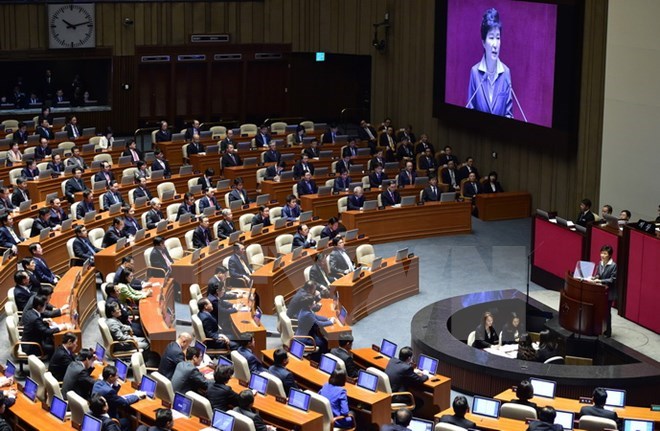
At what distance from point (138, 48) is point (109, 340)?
16346 mm

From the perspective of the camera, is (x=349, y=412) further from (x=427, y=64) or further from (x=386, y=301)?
(x=427, y=64)

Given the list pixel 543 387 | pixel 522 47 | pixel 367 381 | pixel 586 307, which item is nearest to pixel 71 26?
pixel 522 47

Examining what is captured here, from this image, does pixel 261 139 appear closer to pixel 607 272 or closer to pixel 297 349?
pixel 607 272

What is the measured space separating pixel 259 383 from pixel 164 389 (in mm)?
Result: 1071

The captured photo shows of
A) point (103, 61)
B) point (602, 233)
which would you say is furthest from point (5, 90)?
point (602, 233)

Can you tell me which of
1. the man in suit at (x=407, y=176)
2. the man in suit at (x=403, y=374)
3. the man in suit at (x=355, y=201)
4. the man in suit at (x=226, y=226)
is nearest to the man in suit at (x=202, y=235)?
the man in suit at (x=226, y=226)

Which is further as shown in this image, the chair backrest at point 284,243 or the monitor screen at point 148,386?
the chair backrest at point 284,243

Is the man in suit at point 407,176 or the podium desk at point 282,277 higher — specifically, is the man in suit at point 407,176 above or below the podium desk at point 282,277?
above

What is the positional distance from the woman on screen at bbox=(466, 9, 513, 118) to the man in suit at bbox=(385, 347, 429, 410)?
36.3 ft

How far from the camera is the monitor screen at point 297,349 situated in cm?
1370

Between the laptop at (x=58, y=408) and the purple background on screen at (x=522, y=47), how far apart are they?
13.4m

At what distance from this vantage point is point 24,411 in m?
11.4

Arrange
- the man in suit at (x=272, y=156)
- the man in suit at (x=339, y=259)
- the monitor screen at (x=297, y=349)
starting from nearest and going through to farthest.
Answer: the monitor screen at (x=297, y=349) → the man in suit at (x=339, y=259) → the man in suit at (x=272, y=156)

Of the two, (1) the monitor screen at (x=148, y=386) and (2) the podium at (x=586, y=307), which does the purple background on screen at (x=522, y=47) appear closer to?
(2) the podium at (x=586, y=307)
